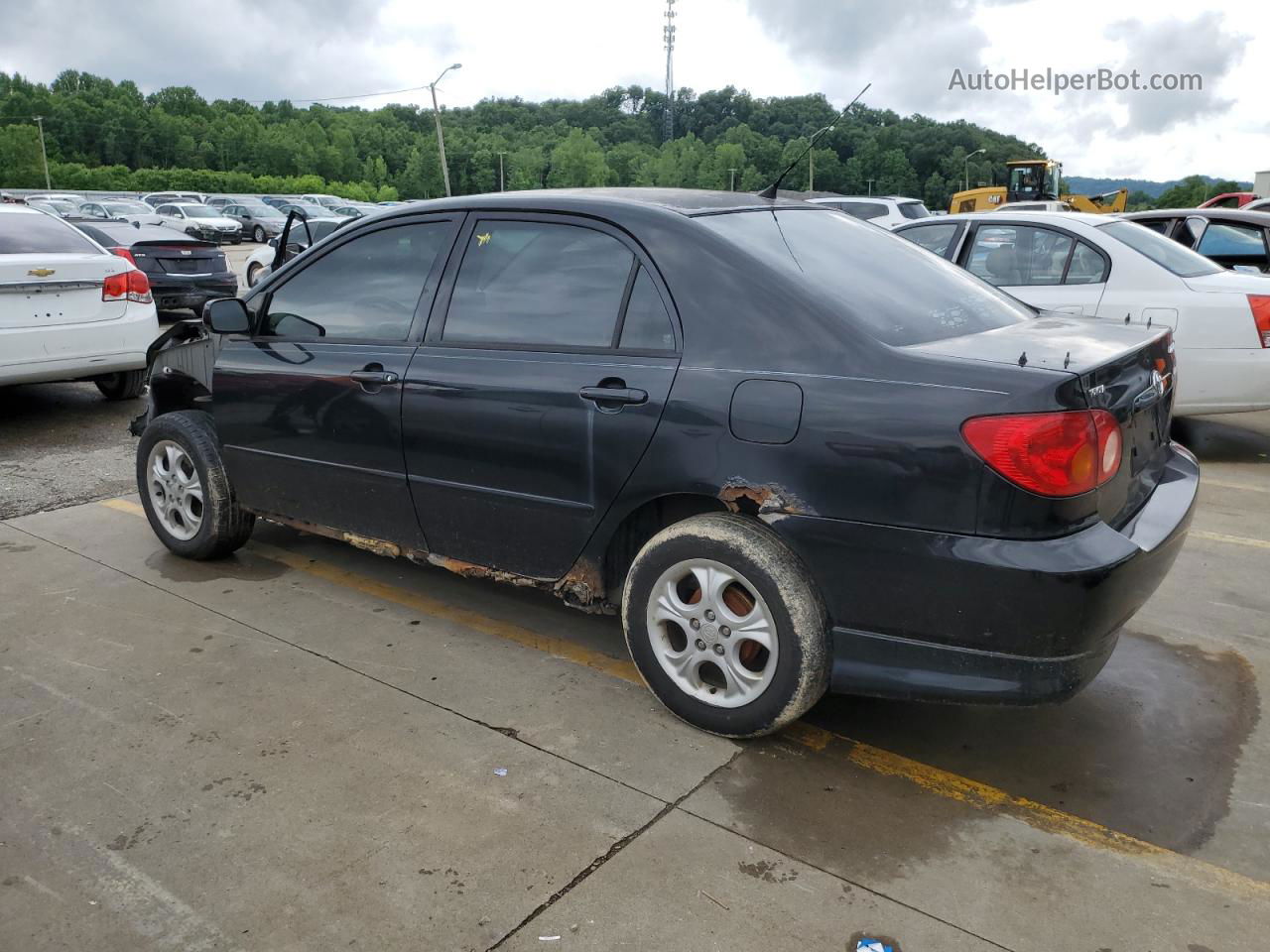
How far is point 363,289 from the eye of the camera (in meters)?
4.08

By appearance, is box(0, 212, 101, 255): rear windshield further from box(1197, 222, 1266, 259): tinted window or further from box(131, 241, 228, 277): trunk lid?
box(1197, 222, 1266, 259): tinted window

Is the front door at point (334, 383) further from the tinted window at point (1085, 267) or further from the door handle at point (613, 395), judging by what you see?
the tinted window at point (1085, 267)

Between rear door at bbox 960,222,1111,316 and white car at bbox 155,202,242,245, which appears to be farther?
white car at bbox 155,202,242,245

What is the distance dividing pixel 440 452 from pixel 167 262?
1163 centimetres

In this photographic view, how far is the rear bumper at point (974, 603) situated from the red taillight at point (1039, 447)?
0.52 feet

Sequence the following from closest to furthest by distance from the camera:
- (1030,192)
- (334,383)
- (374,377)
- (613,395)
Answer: (613,395) → (374,377) → (334,383) → (1030,192)

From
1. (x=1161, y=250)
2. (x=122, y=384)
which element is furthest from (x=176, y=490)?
(x=1161, y=250)

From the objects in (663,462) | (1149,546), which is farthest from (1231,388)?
(663,462)

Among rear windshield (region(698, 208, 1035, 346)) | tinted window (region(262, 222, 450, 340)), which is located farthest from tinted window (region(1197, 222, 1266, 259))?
tinted window (region(262, 222, 450, 340))

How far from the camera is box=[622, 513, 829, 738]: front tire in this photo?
2.94 metres

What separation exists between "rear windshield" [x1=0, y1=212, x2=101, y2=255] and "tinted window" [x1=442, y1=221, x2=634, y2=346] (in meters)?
5.00

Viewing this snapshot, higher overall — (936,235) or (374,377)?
(936,235)

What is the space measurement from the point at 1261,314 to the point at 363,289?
556 centimetres

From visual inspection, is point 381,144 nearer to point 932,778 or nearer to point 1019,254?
point 1019,254
